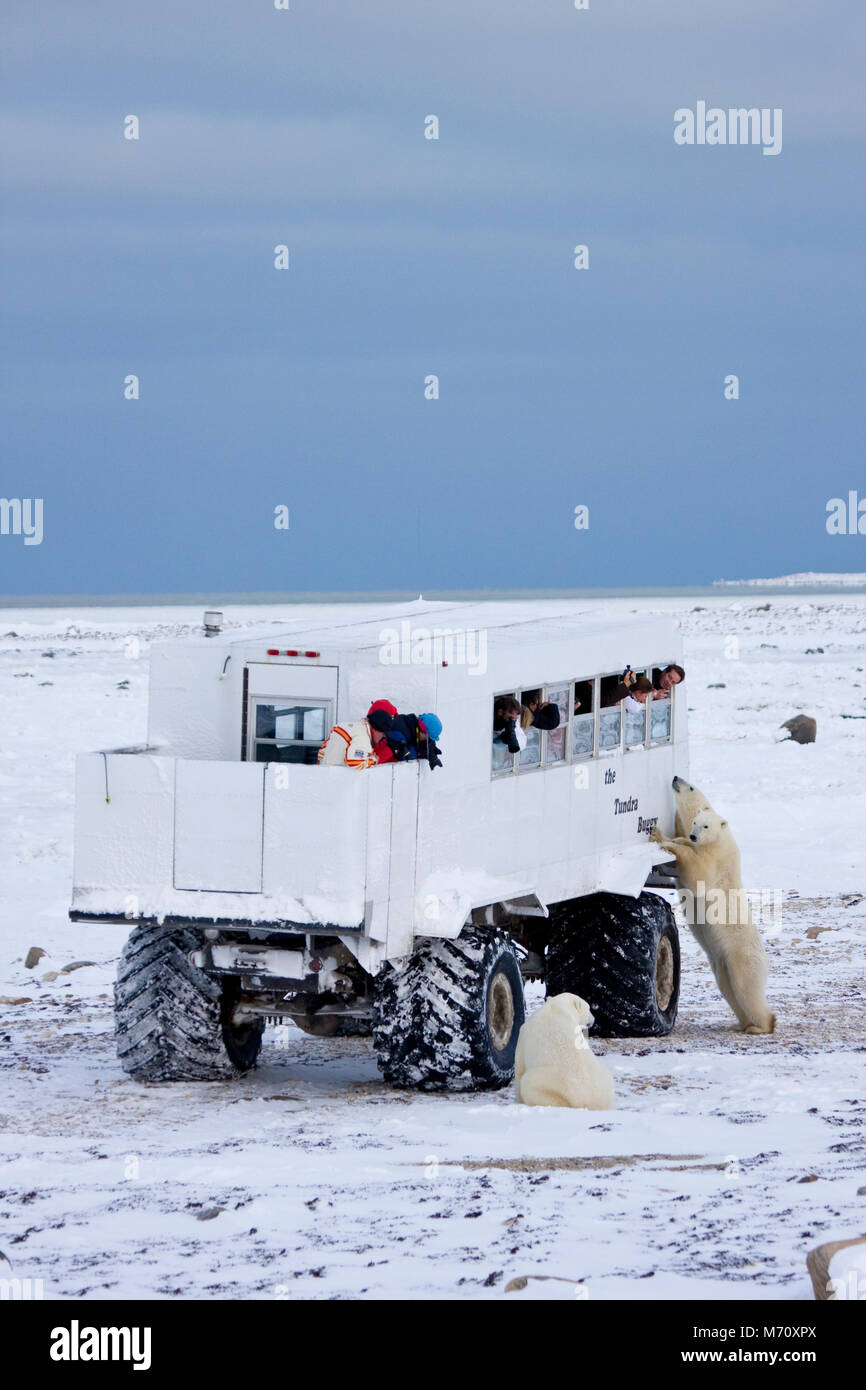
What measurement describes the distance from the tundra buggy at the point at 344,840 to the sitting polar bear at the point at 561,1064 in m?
0.45

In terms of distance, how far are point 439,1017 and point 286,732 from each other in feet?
6.52

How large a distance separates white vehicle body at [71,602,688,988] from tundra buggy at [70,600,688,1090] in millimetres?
13

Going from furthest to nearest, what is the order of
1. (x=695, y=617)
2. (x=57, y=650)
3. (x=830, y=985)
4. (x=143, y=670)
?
1. (x=695, y=617)
2. (x=57, y=650)
3. (x=143, y=670)
4. (x=830, y=985)

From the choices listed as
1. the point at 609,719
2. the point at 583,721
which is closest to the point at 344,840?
the point at 583,721

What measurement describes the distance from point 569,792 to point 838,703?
24.0 meters

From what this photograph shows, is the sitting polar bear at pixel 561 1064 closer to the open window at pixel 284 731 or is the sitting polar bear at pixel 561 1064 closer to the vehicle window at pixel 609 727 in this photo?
the open window at pixel 284 731

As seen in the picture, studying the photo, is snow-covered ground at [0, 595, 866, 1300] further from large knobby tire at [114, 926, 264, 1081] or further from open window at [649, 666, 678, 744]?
open window at [649, 666, 678, 744]

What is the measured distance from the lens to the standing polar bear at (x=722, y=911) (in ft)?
39.8

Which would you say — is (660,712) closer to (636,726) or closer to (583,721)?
(636,726)

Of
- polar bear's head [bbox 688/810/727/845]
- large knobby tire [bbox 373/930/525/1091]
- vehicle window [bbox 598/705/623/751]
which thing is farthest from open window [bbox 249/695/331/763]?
polar bear's head [bbox 688/810/727/845]

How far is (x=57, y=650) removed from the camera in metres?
48.2

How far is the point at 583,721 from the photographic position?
458 inches
